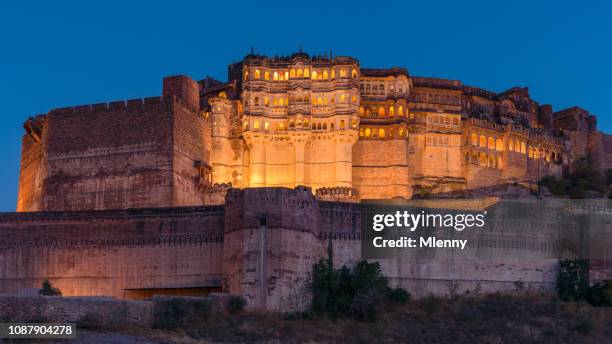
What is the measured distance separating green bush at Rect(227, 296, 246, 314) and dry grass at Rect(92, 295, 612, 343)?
1.75ft

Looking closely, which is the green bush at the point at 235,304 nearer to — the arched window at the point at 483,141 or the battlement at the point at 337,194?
the battlement at the point at 337,194

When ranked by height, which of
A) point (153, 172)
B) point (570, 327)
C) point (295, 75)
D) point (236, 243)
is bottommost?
point (570, 327)

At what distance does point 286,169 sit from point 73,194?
1542cm

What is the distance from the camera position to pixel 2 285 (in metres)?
64.3

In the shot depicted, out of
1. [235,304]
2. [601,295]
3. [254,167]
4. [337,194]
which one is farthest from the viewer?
[254,167]

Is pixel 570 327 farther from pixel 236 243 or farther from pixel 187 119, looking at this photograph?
pixel 187 119

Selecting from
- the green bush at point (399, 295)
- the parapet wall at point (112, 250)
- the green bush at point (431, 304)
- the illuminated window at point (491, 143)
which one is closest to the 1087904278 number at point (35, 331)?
the parapet wall at point (112, 250)

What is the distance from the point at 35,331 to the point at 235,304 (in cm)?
1242

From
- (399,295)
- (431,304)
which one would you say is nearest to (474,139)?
(399,295)

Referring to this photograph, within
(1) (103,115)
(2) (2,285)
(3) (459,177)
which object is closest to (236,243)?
(2) (2,285)

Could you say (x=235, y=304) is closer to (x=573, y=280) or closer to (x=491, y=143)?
(x=573, y=280)

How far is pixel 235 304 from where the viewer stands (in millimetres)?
55812

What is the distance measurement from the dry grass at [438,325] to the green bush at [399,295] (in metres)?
0.61

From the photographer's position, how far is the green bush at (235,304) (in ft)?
182
